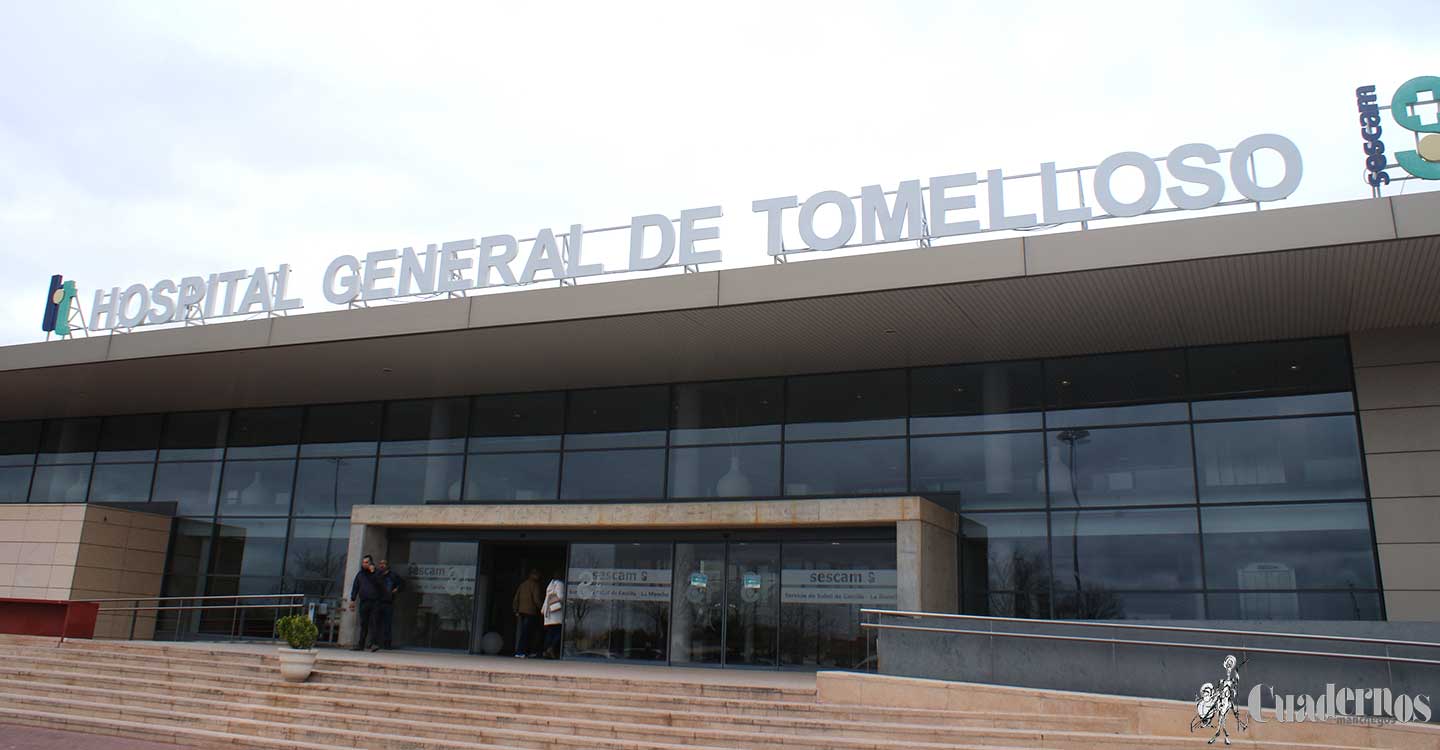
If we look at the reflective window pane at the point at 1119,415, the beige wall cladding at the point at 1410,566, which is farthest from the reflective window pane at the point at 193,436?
the beige wall cladding at the point at 1410,566

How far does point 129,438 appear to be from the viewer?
25.6 meters

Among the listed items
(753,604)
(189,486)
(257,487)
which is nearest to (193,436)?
(189,486)

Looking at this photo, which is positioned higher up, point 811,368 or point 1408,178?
point 1408,178

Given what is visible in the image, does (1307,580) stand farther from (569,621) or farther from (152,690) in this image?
(152,690)

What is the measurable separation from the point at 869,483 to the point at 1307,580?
6704 millimetres

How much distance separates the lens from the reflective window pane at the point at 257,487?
23203 millimetres

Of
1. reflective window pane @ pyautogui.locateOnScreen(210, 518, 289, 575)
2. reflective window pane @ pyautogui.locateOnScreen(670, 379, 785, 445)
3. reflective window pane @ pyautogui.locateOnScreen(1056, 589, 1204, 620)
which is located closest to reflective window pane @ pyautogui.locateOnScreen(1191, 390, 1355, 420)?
reflective window pane @ pyautogui.locateOnScreen(1056, 589, 1204, 620)

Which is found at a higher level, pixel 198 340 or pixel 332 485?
pixel 198 340

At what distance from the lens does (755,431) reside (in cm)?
1953

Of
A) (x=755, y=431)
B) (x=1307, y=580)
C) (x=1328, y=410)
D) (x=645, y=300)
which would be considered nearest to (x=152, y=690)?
(x=645, y=300)

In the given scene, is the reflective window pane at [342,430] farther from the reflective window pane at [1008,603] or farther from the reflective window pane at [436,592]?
the reflective window pane at [1008,603]

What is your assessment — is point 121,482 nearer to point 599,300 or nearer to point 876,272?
point 599,300

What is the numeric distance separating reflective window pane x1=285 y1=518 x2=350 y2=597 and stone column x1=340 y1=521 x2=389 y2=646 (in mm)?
1963

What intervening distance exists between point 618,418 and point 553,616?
4036 mm
